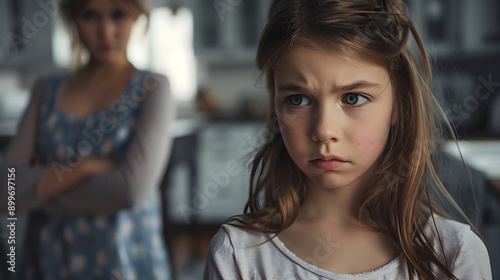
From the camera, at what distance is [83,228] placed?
25.0 inches

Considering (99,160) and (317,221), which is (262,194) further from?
(99,160)

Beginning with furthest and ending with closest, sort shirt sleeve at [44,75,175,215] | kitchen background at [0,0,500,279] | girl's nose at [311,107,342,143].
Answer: kitchen background at [0,0,500,279]
shirt sleeve at [44,75,175,215]
girl's nose at [311,107,342,143]

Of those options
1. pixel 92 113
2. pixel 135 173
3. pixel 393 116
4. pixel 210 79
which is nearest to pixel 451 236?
pixel 393 116

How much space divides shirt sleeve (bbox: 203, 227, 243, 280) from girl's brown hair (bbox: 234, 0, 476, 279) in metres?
0.03

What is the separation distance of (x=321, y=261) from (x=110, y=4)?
0.48 m

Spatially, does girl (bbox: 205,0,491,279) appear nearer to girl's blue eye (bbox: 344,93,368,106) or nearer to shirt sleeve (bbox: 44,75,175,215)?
girl's blue eye (bbox: 344,93,368,106)

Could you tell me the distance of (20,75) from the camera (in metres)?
1.60

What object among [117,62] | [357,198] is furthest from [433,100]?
[117,62]

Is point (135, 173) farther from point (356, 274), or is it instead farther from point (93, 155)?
point (356, 274)

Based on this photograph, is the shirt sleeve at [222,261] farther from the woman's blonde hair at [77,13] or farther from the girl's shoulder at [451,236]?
the woman's blonde hair at [77,13]

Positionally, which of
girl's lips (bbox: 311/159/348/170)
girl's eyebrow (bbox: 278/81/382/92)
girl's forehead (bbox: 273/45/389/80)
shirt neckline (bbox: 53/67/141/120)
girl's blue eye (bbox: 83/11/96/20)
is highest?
girl's blue eye (bbox: 83/11/96/20)

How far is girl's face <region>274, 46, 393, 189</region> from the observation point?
1.11 feet

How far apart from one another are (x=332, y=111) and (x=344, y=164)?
49 mm

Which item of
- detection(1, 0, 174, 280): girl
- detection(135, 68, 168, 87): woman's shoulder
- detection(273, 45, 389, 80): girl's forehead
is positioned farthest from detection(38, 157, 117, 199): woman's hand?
detection(273, 45, 389, 80): girl's forehead
